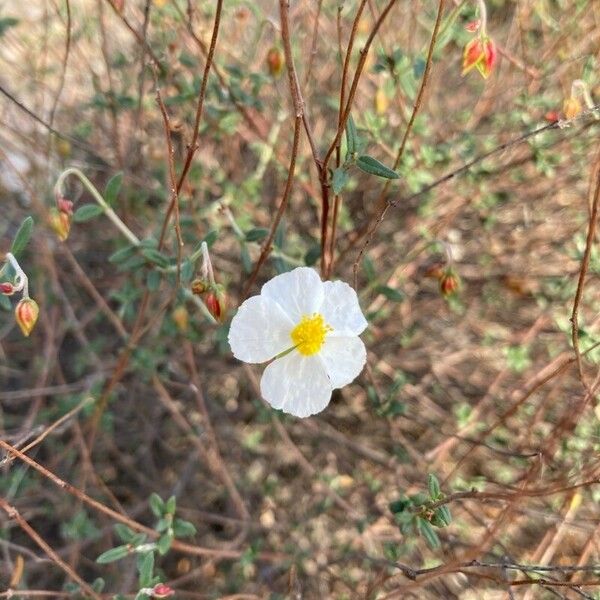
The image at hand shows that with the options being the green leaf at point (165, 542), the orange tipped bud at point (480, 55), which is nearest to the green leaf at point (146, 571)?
the green leaf at point (165, 542)

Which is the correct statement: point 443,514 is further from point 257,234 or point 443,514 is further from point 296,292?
point 257,234

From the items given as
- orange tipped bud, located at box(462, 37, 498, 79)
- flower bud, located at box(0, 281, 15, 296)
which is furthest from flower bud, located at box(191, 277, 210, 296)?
orange tipped bud, located at box(462, 37, 498, 79)

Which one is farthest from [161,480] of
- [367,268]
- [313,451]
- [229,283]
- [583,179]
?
[583,179]

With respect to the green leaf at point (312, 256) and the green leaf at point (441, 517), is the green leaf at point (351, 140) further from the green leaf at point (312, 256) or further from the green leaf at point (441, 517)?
the green leaf at point (441, 517)

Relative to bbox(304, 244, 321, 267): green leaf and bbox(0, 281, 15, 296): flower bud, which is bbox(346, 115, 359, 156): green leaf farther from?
bbox(0, 281, 15, 296): flower bud

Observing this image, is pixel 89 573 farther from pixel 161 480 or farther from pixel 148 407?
pixel 148 407
